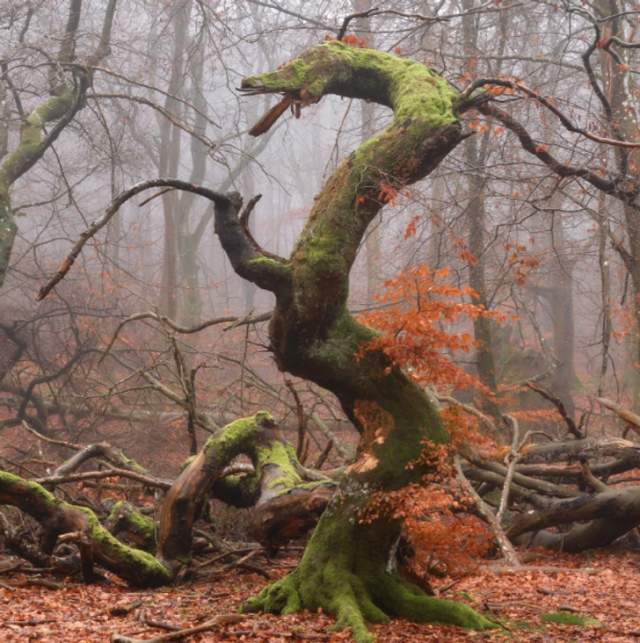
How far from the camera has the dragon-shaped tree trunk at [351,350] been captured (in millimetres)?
4656

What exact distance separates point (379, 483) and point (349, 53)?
3.02 metres

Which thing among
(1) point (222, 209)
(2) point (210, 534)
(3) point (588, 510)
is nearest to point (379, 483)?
(1) point (222, 209)

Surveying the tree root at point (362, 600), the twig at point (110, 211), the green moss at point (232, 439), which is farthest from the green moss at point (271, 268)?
the green moss at point (232, 439)

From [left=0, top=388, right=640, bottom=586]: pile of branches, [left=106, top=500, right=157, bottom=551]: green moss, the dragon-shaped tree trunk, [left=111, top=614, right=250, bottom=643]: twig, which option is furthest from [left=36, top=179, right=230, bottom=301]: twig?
[left=106, top=500, right=157, bottom=551]: green moss

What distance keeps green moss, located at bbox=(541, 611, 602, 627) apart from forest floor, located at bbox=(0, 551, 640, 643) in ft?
0.03

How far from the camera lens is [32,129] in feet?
33.9

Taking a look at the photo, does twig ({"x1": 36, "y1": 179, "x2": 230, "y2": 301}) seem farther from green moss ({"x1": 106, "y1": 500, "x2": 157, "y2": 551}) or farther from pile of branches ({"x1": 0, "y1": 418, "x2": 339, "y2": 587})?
green moss ({"x1": 106, "y1": 500, "x2": 157, "y2": 551})

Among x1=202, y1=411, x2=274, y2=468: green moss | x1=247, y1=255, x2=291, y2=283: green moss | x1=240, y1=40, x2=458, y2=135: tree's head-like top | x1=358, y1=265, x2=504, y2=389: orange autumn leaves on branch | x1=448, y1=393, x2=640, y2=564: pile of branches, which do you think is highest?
x1=240, y1=40, x2=458, y2=135: tree's head-like top

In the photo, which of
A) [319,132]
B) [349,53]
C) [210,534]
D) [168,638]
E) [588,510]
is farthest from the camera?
[319,132]

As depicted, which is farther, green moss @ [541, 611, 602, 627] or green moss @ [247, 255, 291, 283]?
green moss @ [541, 611, 602, 627]

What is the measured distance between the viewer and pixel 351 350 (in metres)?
4.78

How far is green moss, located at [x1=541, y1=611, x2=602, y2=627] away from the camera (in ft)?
16.3

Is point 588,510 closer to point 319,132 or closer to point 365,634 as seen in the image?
point 365,634

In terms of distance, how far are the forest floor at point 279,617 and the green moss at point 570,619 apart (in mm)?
10
